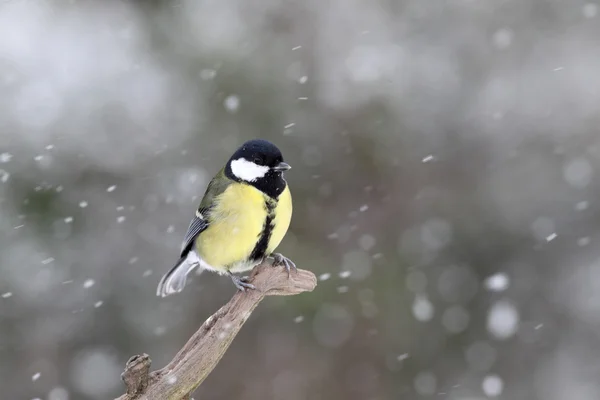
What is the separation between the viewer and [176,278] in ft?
7.70

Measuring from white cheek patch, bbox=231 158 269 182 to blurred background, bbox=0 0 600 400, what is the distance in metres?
1.96

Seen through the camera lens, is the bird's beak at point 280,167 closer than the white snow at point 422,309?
Yes

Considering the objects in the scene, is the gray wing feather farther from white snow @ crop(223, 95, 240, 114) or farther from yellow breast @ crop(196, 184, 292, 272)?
white snow @ crop(223, 95, 240, 114)

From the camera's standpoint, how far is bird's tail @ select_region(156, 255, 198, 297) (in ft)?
7.57

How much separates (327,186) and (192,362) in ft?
8.62

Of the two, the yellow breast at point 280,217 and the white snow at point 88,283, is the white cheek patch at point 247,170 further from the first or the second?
the white snow at point 88,283

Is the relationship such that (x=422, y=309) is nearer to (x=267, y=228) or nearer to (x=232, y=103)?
(x=232, y=103)

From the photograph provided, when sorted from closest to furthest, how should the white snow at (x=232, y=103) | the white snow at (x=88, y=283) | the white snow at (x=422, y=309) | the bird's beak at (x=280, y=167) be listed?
1. the bird's beak at (x=280, y=167)
2. the white snow at (x=88, y=283)
3. the white snow at (x=232, y=103)
4. the white snow at (x=422, y=309)

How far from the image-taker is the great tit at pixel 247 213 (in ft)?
6.64

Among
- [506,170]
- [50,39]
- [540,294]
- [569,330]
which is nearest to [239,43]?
[50,39]

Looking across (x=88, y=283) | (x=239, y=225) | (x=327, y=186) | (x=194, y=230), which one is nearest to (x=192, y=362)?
(x=239, y=225)

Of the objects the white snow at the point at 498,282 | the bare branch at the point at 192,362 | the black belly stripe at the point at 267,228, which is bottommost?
the white snow at the point at 498,282

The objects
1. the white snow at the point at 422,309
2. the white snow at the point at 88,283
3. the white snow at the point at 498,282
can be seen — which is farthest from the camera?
the white snow at the point at 498,282

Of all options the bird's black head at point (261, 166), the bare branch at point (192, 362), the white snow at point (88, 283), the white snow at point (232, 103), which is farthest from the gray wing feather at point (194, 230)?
the white snow at point (232, 103)
